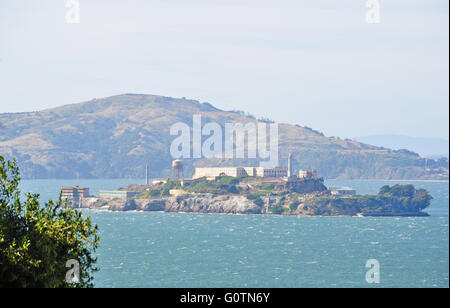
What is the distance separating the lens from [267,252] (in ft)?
425

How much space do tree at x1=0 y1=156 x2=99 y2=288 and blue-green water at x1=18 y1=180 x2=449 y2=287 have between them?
201 ft

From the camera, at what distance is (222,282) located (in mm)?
Answer: 94062

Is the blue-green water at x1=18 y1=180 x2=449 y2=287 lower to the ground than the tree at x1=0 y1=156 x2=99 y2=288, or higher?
lower

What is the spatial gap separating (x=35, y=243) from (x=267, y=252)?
108345 mm

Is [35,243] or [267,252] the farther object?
[267,252]

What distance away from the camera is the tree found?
21.4 meters

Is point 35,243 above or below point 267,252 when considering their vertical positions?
above

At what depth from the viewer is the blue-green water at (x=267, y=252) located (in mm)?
97438

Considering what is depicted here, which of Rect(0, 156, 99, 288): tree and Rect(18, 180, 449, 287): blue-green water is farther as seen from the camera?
Rect(18, 180, 449, 287): blue-green water

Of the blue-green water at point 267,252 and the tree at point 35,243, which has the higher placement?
the tree at point 35,243

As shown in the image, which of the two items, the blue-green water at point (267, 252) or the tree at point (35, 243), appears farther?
the blue-green water at point (267, 252)

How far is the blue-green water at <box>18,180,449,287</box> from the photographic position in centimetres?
9744

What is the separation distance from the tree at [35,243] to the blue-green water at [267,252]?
61155mm

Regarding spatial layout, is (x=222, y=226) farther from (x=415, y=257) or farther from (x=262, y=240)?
(x=415, y=257)
